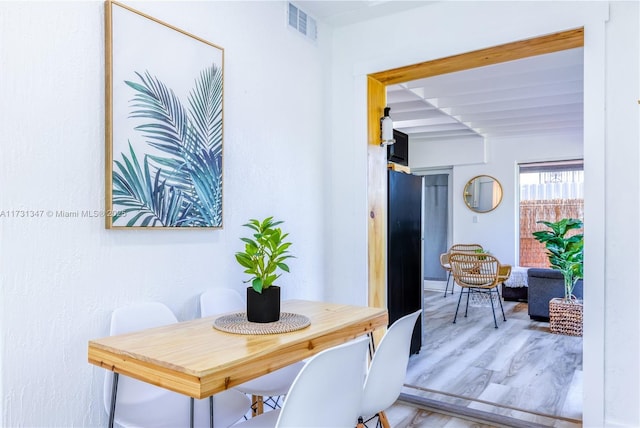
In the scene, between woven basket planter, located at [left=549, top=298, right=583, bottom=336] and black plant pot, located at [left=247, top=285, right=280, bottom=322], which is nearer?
black plant pot, located at [left=247, top=285, right=280, bottom=322]

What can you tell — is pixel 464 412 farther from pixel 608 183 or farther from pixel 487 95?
pixel 487 95

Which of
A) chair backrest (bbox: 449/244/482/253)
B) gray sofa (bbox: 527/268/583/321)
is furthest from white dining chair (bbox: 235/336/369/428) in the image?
chair backrest (bbox: 449/244/482/253)

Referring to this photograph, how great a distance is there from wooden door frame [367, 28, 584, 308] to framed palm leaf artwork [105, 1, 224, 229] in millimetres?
1121

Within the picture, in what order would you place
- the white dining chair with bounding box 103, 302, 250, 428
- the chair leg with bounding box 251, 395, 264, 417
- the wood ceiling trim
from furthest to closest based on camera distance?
the wood ceiling trim → the chair leg with bounding box 251, 395, 264, 417 → the white dining chair with bounding box 103, 302, 250, 428

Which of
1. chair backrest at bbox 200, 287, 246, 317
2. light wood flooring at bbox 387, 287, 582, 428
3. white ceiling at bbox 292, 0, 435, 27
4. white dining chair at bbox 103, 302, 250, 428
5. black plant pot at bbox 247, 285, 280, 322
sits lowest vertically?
light wood flooring at bbox 387, 287, 582, 428

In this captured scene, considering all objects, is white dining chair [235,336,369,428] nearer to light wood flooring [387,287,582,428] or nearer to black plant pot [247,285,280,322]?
black plant pot [247,285,280,322]

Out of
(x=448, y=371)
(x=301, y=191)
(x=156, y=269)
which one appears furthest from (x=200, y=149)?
(x=448, y=371)

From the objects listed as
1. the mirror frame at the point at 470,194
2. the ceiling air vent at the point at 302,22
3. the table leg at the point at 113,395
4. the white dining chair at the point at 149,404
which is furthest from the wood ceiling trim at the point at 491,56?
the mirror frame at the point at 470,194

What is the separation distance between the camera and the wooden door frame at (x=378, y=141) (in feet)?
8.78

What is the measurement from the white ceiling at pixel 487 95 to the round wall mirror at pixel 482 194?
2.38 ft

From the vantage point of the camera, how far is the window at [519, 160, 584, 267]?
6.72 m

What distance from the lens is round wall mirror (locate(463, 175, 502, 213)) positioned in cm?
690

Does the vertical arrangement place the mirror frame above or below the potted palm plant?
above

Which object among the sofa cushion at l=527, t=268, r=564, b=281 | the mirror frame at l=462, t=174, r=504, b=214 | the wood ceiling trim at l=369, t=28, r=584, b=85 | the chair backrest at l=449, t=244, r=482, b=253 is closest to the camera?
the wood ceiling trim at l=369, t=28, r=584, b=85
